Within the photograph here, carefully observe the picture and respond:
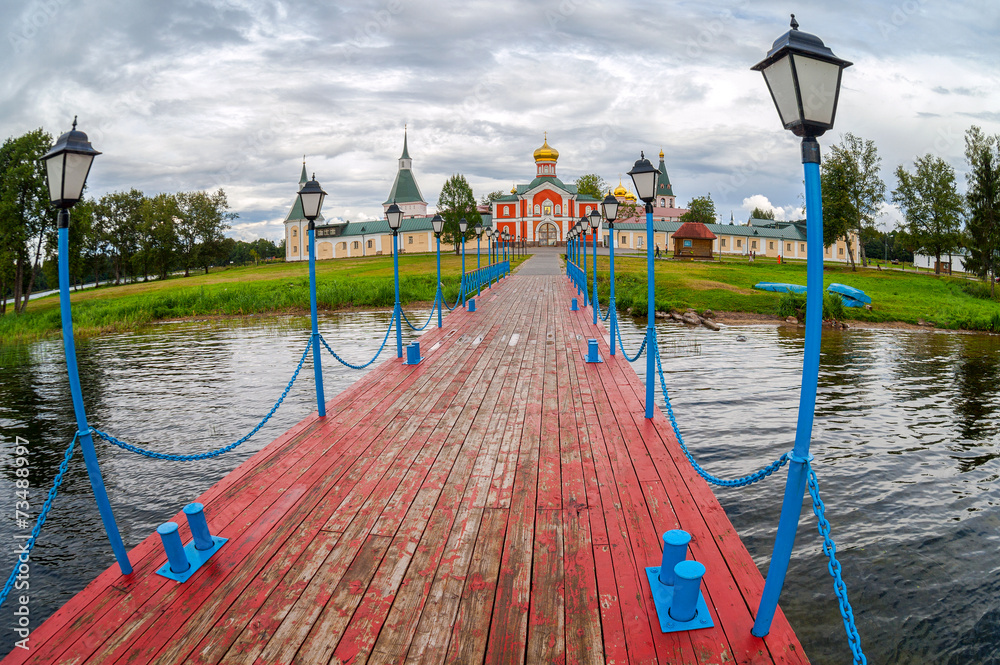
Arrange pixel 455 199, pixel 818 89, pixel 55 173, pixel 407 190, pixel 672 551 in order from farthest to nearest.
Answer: pixel 407 190 < pixel 455 199 < pixel 55 173 < pixel 672 551 < pixel 818 89

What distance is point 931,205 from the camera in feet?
165

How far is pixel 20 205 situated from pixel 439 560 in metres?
40.1

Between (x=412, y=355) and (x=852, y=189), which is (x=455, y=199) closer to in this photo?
(x=852, y=189)

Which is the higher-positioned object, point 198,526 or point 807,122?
point 807,122

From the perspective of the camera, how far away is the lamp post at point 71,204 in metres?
3.74

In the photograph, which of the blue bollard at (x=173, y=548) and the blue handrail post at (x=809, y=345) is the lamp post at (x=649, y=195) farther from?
the blue bollard at (x=173, y=548)

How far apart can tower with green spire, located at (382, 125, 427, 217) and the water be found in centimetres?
7746

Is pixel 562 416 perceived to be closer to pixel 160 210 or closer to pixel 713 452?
pixel 713 452

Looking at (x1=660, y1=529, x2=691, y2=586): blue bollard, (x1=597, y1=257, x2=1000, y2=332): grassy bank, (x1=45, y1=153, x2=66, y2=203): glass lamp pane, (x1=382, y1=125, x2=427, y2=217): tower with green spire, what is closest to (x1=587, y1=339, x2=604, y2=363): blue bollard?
(x1=660, y1=529, x2=691, y2=586): blue bollard

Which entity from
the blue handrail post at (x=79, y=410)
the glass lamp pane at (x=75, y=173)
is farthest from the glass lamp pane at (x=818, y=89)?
the blue handrail post at (x=79, y=410)

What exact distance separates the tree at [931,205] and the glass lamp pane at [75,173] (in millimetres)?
58584

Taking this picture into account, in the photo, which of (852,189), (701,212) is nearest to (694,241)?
(852,189)

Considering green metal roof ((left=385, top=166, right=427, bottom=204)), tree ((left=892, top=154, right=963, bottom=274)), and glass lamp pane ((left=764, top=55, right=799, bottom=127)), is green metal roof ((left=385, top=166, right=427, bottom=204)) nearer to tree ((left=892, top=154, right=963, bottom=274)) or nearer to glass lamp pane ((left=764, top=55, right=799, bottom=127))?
tree ((left=892, top=154, right=963, bottom=274))

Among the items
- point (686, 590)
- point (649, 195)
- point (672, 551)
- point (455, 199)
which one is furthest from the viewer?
point (455, 199)
